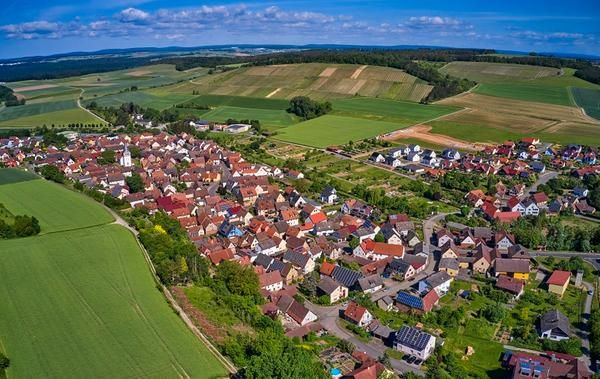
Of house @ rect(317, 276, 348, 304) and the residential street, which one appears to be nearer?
the residential street

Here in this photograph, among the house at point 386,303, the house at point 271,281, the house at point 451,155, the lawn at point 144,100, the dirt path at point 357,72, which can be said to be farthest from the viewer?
the dirt path at point 357,72

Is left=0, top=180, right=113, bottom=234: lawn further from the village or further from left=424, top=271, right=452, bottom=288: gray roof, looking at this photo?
left=424, top=271, right=452, bottom=288: gray roof

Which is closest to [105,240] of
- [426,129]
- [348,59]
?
[426,129]

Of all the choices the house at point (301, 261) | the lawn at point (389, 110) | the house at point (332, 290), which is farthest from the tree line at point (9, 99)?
the house at point (332, 290)

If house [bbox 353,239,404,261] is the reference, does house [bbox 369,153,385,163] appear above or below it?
above

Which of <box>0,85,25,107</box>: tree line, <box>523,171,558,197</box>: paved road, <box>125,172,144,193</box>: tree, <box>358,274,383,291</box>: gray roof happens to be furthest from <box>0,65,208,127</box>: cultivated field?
<box>358,274,383,291</box>: gray roof

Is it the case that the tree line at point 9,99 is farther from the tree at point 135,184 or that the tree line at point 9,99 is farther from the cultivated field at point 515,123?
the cultivated field at point 515,123
